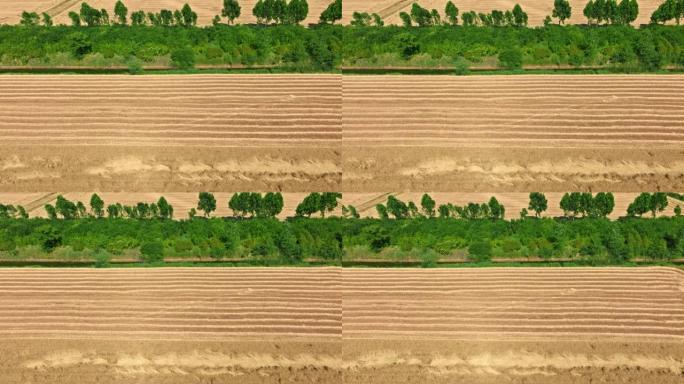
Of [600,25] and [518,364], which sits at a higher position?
[600,25]

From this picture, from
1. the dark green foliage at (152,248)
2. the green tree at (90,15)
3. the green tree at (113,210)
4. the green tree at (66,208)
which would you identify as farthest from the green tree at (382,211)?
the green tree at (90,15)

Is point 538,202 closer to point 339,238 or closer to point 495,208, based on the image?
point 495,208

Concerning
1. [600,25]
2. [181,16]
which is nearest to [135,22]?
[181,16]

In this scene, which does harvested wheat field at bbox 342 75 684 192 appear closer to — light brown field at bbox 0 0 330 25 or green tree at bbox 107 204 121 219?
light brown field at bbox 0 0 330 25

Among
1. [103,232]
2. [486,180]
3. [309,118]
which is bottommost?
[103,232]

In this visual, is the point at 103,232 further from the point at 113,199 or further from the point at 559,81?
the point at 559,81

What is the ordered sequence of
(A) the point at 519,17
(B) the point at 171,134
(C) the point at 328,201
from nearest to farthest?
(C) the point at 328,201, (B) the point at 171,134, (A) the point at 519,17

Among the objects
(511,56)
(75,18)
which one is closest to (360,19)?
(511,56)
